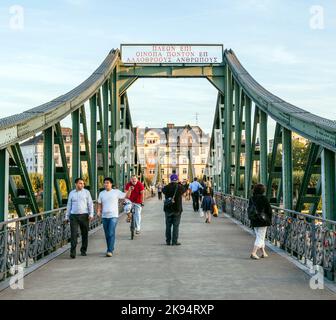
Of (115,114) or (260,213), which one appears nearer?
(260,213)

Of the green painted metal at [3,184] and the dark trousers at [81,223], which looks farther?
the dark trousers at [81,223]

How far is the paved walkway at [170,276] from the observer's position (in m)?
6.29

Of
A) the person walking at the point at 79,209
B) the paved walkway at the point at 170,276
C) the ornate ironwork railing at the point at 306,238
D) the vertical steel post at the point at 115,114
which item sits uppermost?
the vertical steel post at the point at 115,114

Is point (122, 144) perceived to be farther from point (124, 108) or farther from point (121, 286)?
point (121, 286)

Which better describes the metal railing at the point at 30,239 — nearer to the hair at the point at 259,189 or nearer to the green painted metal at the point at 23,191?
the green painted metal at the point at 23,191

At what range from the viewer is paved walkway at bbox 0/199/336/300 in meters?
6.29

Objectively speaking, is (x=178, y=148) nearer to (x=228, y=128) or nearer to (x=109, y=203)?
(x=228, y=128)

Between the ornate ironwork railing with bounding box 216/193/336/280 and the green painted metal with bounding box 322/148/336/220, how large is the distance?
19 cm

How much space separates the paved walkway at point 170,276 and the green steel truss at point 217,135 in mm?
1195

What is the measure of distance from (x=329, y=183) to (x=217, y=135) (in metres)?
21.2

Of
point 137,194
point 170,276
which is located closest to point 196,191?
point 137,194

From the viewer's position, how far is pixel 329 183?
305 inches

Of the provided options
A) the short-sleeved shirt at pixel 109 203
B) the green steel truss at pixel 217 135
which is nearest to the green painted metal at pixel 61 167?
the green steel truss at pixel 217 135

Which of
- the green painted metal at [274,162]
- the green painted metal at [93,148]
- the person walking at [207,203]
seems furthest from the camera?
the person walking at [207,203]
